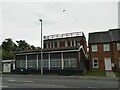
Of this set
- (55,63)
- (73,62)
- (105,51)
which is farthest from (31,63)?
(105,51)

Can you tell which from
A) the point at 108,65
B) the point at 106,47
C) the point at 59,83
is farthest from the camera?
the point at 106,47

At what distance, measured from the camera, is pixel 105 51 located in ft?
132

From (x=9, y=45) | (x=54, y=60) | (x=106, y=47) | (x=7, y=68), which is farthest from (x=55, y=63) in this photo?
(x=9, y=45)

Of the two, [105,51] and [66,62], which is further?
[105,51]

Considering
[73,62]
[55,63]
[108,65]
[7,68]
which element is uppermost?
[73,62]

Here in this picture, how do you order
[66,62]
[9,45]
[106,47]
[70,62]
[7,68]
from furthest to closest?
[9,45] → [7,68] → [106,47] → [66,62] → [70,62]

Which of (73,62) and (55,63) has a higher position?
(73,62)

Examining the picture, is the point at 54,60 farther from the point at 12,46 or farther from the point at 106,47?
the point at 12,46

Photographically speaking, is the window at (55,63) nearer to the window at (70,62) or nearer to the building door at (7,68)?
the window at (70,62)

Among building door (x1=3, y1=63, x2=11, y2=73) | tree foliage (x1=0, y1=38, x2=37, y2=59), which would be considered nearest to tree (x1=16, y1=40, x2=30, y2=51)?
tree foliage (x1=0, y1=38, x2=37, y2=59)

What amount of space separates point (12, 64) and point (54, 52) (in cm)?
971

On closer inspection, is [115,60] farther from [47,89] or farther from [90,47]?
[47,89]

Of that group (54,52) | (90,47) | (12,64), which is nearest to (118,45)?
(90,47)

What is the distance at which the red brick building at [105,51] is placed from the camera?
39.4m
